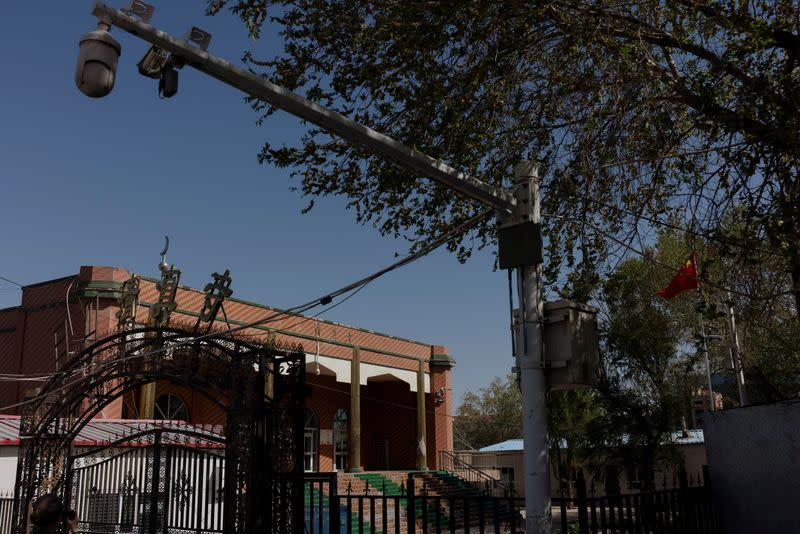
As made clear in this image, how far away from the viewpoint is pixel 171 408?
27.8m

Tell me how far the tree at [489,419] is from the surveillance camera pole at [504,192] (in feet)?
226

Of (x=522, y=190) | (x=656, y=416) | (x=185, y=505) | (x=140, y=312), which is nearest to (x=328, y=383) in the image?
(x=140, y=312)

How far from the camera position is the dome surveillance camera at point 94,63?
18.9ft

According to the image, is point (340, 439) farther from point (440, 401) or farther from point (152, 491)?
point (152, 491)

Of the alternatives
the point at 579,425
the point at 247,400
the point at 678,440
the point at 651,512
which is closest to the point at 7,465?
the point at 247,400

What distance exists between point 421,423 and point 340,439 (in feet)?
13.5

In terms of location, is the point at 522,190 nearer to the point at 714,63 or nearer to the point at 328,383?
the point at 714,63

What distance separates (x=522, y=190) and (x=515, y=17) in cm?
454

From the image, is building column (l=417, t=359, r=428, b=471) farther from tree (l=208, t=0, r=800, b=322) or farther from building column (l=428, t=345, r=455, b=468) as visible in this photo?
tree (l=208, t=0, r=800, b=322)

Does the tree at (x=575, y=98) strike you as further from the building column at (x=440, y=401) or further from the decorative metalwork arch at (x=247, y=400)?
the building column at (x=440, y=401)

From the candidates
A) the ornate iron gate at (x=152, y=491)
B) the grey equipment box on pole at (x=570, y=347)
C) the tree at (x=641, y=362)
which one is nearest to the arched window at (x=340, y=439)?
the tree at (x=641, y=362)

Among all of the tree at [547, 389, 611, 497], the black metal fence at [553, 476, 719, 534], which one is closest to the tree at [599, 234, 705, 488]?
the tree at [547, 389, 611, 497]

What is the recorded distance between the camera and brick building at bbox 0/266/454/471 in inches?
926

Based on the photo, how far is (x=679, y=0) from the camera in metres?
9.25
